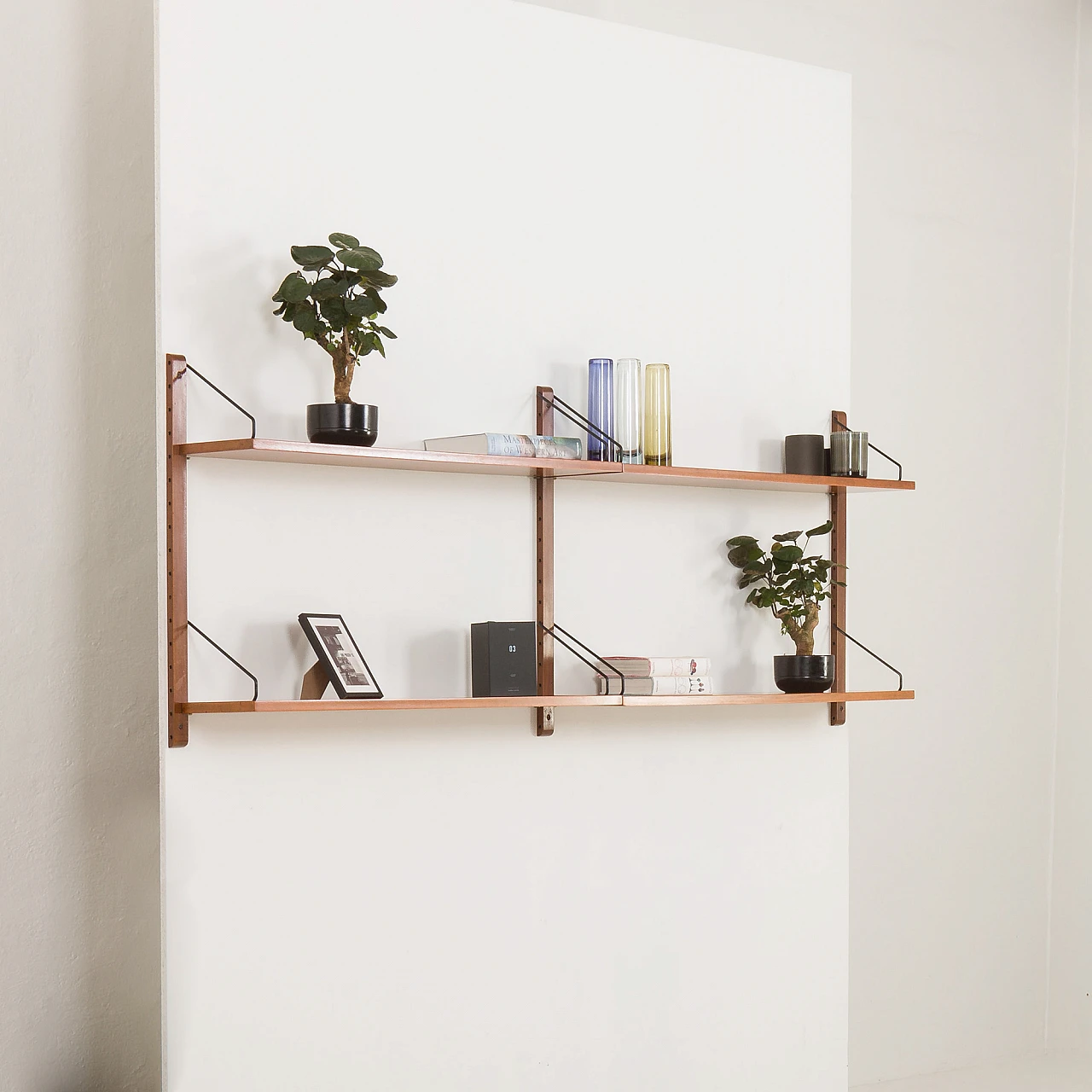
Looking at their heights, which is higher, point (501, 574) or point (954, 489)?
point (954, 489)

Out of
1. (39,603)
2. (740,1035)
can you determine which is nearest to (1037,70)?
(740,1035)

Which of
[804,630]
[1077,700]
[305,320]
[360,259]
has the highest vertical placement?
[360,259]

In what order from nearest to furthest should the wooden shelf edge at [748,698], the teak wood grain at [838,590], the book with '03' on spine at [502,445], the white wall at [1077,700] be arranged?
1. the book with '03' on spine at [502,445]
2. the wooden shelf edge at [748,698]
3. the teak wood grain at [838,590]
4. the white wall at [1077,700]

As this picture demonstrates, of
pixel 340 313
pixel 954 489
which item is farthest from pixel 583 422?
pixel 954 489

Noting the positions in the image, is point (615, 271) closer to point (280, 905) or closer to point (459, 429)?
point (459, 429)

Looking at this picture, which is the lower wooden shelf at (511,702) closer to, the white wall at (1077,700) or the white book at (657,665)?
the white book at (657,665)

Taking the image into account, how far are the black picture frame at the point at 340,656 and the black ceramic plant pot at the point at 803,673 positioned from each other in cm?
93

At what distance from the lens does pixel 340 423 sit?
2.12m

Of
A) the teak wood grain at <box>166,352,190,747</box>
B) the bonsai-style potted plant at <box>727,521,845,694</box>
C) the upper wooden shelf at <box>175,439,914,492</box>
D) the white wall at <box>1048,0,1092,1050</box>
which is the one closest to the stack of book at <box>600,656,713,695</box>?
the bonsai-style potted plant at <box>727,521,845,694</box>

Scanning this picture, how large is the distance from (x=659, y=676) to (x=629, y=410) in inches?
21.8

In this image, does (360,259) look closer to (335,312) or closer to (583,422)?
(335,312)

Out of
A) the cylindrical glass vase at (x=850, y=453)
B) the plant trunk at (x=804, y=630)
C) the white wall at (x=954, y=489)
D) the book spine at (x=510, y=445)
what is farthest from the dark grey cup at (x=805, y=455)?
the white wall at (x=954, y=489)

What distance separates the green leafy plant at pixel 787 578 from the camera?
8.66ft

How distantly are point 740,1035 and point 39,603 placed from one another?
1770 mm
